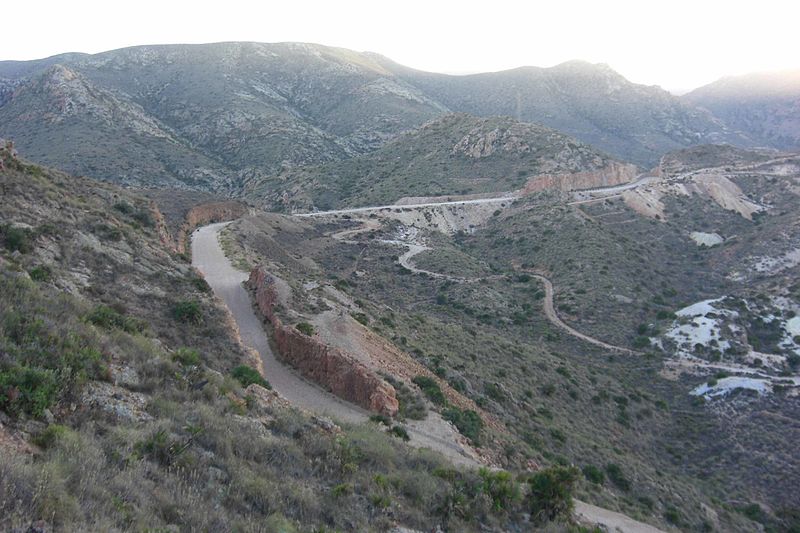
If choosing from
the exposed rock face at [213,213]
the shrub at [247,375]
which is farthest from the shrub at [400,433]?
the exposed rock face at [213,213]

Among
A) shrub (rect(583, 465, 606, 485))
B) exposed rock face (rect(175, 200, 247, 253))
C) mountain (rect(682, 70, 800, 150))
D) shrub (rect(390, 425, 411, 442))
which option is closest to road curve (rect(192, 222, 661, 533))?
shrub (rect(390, 425, 411, 442))

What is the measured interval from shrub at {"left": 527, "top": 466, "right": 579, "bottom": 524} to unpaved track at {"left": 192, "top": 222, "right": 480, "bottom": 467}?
216 centimetres

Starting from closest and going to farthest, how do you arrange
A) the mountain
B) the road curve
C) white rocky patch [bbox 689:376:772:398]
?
the road curve → white rocky patch [bbox 689:376:772:398] → the mountain

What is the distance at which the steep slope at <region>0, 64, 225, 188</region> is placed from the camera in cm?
7294

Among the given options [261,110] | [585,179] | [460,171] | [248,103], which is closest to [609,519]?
[585,179]

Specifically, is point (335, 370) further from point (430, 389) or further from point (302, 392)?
point (430, 389)

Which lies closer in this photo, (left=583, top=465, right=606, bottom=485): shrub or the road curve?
the road curve

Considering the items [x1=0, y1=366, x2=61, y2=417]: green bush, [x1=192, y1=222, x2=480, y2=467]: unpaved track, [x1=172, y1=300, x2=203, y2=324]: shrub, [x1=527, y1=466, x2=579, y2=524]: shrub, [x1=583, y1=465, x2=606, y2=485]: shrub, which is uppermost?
[x1=0, y1=366, x2=61, y2=417]: green bush

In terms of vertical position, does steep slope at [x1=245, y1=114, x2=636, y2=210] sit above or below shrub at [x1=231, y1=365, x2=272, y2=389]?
above

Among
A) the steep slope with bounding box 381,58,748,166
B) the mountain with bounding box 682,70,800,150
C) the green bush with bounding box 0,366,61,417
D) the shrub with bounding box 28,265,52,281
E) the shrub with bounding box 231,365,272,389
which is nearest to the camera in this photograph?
the green bush with bounding box 0,366,61,417

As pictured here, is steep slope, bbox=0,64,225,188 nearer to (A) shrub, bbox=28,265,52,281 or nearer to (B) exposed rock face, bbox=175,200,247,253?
(B) exposed rock face, bbox=175,200,247,253

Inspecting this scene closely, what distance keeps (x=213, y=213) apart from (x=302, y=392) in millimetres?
40006

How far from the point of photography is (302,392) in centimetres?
1557

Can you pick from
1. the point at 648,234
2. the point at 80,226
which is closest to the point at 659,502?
the point at 80,226
